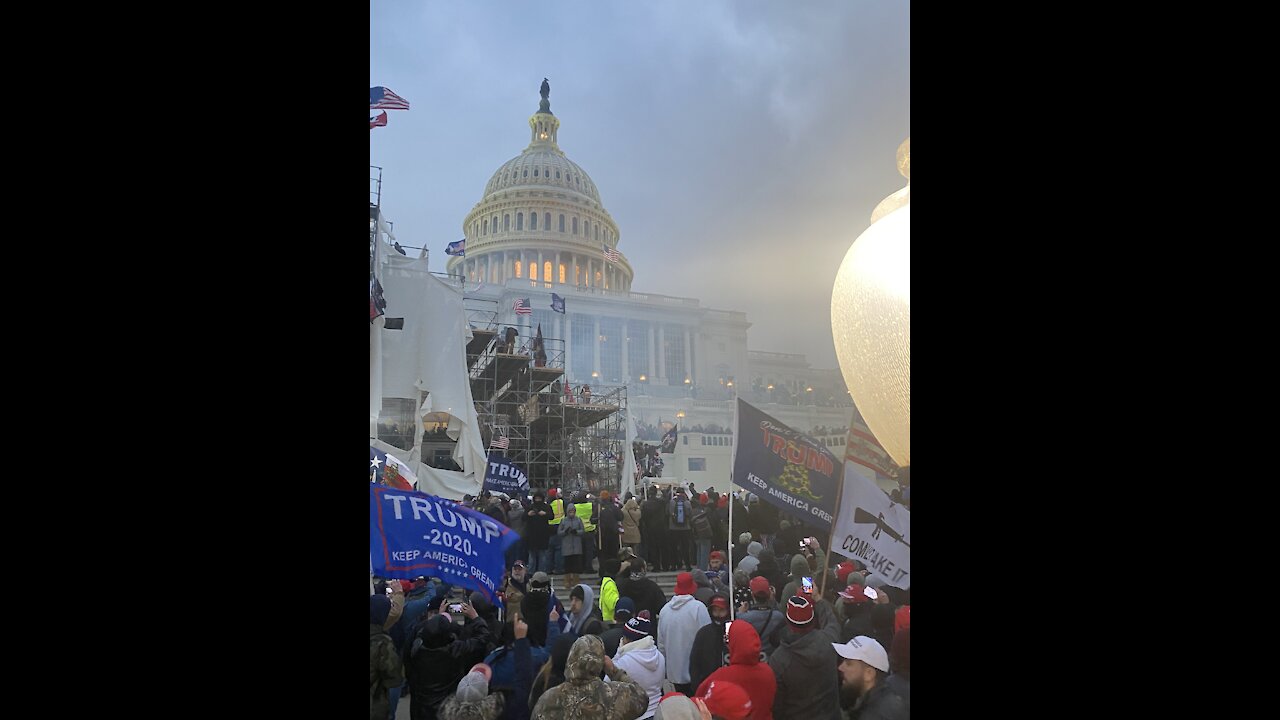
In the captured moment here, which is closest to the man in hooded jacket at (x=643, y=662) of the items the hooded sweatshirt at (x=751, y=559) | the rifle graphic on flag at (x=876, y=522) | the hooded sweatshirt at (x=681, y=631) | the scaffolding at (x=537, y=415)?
the hooded sweatshirt at (x=681, y=631)

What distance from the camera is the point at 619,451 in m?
17.0

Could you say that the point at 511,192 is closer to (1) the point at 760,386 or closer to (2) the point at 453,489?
(1) the point at 760,386

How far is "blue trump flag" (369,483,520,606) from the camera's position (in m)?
3.05

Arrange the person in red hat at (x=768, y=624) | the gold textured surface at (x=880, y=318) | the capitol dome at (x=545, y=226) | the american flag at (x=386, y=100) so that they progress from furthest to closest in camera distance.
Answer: the capitol dome at (x=545, y=226) → the american flag at (x=386, y=100) → the person in red hat at (x=768, y=624) → the gold textured surface at (x=880, y=318)

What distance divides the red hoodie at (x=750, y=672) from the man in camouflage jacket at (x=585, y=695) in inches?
15.9

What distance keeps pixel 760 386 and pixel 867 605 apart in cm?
1957

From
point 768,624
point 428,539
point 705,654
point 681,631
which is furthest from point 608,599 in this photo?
point 428,539

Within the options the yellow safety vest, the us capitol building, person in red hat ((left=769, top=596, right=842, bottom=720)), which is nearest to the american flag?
the yellow safety vest

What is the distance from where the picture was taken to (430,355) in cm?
740

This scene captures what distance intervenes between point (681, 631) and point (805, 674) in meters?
0.78

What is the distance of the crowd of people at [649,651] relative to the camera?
2.76m

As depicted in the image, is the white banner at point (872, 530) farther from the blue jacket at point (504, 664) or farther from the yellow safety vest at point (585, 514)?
the yellow safety vest at point (585, 514)

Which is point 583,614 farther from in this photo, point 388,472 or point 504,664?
point 388,472
